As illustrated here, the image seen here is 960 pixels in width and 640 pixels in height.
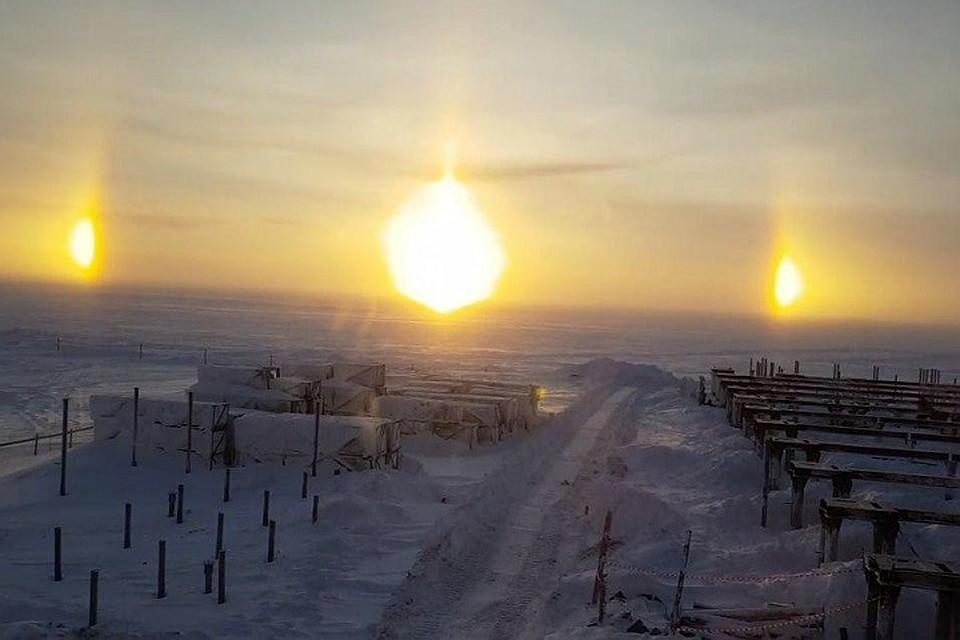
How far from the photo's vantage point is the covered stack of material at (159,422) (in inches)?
854

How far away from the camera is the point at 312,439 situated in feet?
68.9

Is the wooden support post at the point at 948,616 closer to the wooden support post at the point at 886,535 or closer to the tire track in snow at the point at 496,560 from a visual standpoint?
the wooden support post at the point at 886,535

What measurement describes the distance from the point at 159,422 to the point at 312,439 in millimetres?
4621

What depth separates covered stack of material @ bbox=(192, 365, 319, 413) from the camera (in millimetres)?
26531

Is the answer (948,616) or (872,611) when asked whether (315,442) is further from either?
(948,616)

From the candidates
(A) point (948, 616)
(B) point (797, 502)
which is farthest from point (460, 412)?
(A) point (948, 616)

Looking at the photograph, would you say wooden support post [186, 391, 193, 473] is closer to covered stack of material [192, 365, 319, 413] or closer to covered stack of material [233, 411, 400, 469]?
covered stack of material [233, 411, 400, 469]

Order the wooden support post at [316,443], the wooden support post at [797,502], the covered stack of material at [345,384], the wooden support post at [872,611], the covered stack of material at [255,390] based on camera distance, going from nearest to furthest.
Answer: the wooden support post at [872,611] → the wooden support post at [797,502] → the wooden support post at [316,443] → the covered stack of material at [255,390] → the covered stack of material at [345,384]

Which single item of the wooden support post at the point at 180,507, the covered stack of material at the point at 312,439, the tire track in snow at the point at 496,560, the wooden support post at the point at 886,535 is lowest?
the tire track in snow at the point at 496,560

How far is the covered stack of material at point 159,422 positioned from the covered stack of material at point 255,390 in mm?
3585

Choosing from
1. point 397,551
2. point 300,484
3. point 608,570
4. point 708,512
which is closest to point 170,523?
point 300,484

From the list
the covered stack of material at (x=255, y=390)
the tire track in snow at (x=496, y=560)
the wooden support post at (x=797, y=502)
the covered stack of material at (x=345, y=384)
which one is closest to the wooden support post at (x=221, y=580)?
the tire track in snow at (x=496, y=560)

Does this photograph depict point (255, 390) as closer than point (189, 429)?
No

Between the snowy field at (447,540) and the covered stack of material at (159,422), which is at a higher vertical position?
the covered stack of material at (159,422)
